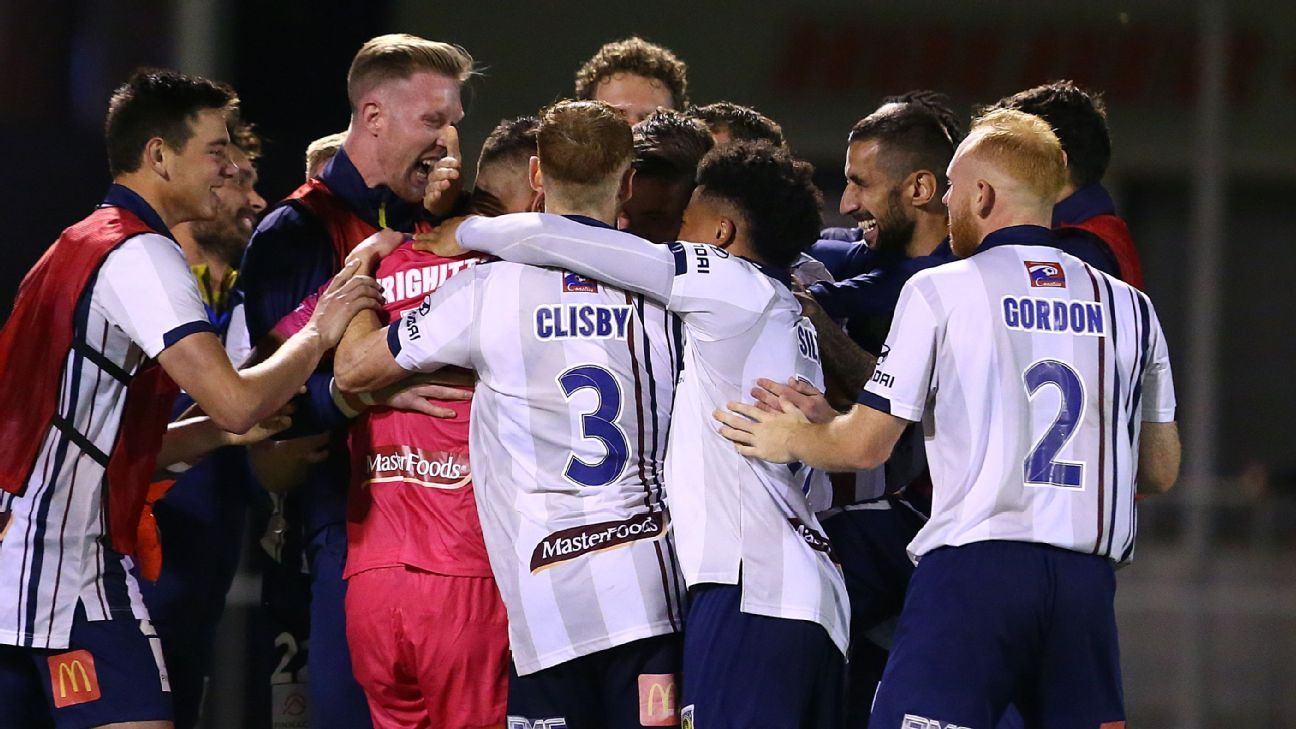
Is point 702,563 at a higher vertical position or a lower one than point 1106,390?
lower

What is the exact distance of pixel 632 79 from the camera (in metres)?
5.61

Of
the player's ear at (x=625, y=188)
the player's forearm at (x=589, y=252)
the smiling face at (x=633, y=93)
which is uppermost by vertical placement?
the smiling face at (x=633, y=93)

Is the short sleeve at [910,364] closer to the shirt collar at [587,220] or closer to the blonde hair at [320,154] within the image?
the shirt collar at [587,220]

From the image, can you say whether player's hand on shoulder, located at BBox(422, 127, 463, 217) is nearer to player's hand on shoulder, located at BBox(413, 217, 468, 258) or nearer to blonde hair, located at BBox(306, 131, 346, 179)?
player's hand on shoulder, located at BBox(413, 217, 468, 258)

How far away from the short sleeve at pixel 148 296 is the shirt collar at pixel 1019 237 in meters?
1.94

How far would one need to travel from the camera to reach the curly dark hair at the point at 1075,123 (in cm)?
450

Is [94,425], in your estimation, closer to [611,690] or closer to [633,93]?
[611,690]

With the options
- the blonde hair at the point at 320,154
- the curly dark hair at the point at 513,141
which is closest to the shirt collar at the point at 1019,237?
the curly dark hair at the point at 513,141

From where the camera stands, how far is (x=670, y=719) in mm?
3703

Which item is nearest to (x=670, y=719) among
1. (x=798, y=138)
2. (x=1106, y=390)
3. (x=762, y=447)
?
(x=762, y=447)

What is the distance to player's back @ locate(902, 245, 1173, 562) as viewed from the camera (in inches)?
144

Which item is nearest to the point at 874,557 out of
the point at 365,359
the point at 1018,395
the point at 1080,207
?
the point at 1018,395

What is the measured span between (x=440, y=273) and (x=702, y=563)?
3.50ft

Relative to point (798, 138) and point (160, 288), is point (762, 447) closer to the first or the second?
point (160, 288)
